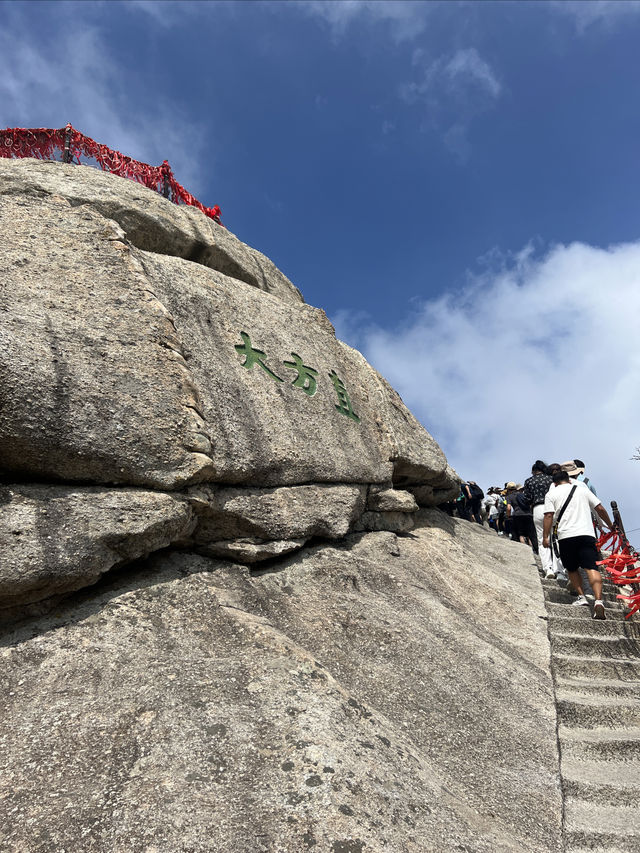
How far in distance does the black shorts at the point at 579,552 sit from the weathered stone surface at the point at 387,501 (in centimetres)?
248

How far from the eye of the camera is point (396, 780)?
392 centimetres

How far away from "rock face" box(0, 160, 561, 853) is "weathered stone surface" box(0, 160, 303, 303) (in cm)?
26

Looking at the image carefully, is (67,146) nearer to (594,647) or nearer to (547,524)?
(547,524)

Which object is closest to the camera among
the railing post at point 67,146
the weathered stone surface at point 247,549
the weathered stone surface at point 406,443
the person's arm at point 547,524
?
the weathered stone surface at point 247,549

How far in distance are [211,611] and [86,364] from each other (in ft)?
8.98

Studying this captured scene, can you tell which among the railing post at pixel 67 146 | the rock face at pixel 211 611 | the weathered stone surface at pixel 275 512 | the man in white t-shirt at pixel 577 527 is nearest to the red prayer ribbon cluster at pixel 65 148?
the railing post at pixel 67 146

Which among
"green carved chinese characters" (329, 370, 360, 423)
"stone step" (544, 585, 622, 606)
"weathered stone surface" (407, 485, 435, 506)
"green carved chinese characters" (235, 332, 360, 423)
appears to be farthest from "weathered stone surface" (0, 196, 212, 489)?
"stone step" (544, 585, 622, 606)

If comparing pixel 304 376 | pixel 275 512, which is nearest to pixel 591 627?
pixel 275 512

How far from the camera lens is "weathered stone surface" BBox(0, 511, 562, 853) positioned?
3357 millimetres

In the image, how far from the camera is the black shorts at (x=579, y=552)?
8.01m

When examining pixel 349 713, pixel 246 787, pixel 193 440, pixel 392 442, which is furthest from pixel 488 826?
pixel 392 442

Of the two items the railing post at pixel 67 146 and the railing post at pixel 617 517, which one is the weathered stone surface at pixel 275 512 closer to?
the railing post at pixel 617 517

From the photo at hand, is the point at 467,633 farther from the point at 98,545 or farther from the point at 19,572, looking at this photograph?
the point at 19,572

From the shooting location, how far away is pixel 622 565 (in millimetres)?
8531
